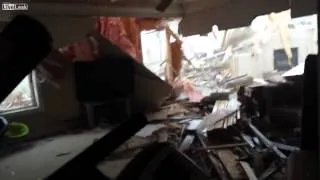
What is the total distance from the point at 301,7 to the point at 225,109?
2320mm

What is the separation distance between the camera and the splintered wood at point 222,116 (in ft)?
9.54

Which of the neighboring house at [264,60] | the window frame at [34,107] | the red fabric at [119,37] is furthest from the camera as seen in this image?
the neighboring house at [264,60]

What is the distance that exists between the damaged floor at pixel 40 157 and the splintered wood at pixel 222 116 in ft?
3.67

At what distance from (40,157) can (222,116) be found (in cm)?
158

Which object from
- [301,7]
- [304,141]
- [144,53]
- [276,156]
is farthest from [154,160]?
[144,53]

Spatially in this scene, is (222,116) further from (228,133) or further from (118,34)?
(118,34)

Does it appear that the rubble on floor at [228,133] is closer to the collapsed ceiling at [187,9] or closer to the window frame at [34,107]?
the collapsed ceiling at [187,9]

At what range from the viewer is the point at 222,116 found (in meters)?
3.12

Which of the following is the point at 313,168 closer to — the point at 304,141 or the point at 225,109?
the point at 304,141

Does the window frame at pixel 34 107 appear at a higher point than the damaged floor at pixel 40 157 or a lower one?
higher

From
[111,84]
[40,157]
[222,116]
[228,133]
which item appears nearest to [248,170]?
[228,133]

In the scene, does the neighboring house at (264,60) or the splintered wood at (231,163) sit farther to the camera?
the neighboring house at (264,60)

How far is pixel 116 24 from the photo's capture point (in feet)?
9.56

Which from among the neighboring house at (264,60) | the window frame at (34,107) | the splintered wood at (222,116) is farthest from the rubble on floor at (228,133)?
the window frame at (34,107)
